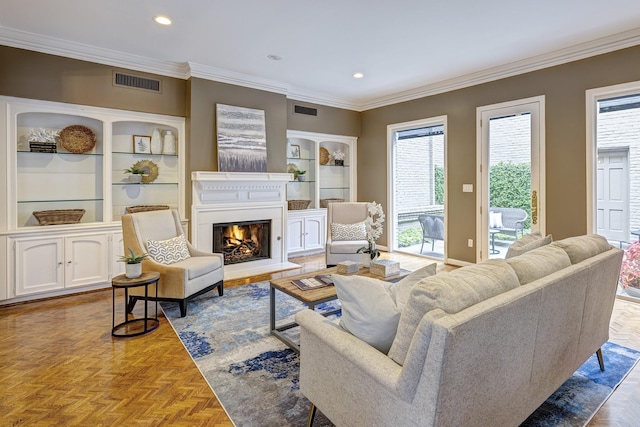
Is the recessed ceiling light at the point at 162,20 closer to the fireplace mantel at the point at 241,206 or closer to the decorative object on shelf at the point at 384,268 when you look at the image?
the fireplace mantel at the point at 241,206

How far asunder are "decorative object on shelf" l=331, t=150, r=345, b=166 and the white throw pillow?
2.97 metres

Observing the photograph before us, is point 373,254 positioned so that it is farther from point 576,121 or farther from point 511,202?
point 576,121

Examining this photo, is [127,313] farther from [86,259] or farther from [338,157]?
[338,157]

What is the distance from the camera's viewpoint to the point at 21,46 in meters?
3.85

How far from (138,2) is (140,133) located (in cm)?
207

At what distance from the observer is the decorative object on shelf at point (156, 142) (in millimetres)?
4879

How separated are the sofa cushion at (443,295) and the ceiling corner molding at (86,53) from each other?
4.64 meters

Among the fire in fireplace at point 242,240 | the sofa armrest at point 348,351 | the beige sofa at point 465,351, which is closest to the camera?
the beige sofa at point 465,351

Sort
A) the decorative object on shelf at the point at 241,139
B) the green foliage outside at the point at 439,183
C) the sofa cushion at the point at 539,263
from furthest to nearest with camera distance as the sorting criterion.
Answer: the green foliage outside at the point at 439,183, the decorative object on shelf at the point at 241,139, the sofa cushion at the point at 539,263

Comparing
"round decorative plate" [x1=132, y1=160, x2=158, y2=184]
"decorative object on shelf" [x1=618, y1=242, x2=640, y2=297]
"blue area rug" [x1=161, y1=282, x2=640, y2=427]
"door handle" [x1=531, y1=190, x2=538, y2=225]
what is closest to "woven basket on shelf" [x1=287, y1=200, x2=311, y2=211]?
"round decorative plate" [x1=132, y1=160, x2=158, y2=184]

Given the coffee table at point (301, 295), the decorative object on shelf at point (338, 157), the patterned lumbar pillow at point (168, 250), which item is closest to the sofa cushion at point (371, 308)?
the coffee table at point (301, 295)

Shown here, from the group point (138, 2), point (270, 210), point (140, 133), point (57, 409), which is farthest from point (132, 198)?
point (57, 409)

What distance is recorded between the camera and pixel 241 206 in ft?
17.1

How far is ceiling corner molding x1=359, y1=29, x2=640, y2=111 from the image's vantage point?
12.6ft
